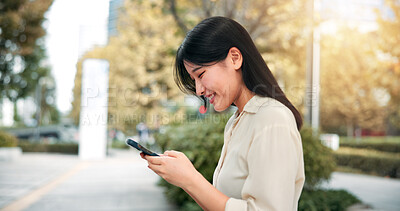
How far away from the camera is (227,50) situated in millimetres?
1205

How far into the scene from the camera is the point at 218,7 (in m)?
7.03

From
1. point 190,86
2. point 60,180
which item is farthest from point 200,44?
point 60,180

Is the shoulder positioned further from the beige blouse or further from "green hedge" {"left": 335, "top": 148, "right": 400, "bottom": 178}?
"green hedge" {"left": 335, "top": 148, "right": 400, "bottom": 178}

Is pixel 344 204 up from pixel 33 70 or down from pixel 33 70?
down

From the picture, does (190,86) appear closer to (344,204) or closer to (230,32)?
(230,32)

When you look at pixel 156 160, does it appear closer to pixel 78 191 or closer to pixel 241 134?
pixel 241 134

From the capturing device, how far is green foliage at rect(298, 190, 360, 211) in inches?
160

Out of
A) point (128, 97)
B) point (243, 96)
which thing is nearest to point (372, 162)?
point (128, 97)

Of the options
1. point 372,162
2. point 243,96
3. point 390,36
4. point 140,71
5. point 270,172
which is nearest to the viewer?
point 270,172

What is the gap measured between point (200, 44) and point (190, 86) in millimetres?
361

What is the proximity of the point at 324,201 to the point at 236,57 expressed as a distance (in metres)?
3.65

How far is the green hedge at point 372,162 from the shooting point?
10.6 meters

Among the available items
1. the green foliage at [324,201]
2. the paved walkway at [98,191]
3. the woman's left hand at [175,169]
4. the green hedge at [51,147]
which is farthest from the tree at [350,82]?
the woman's left hand at [175,169]

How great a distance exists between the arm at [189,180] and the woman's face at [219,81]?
26cm
